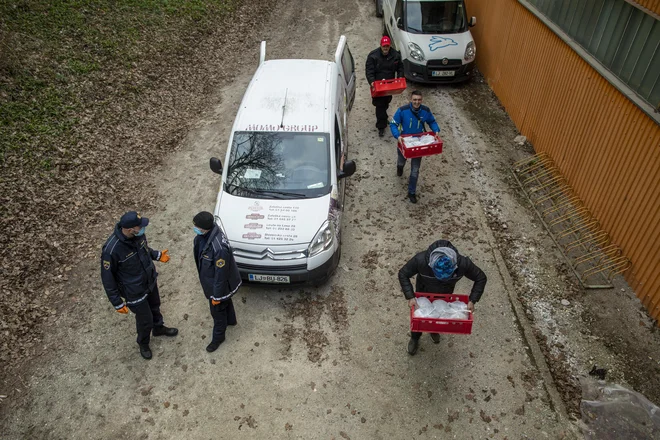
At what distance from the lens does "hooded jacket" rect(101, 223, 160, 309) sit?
4.95 m

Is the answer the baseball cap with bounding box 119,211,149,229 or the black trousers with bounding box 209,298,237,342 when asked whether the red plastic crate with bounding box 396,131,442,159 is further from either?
the baseball cap with bounding box 119,211,149,229

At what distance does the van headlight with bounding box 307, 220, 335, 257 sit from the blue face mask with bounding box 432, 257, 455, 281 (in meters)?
1.93

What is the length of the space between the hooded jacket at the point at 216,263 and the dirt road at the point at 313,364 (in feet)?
3.31

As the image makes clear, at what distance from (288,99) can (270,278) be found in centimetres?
313

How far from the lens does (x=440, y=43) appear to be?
1176cm

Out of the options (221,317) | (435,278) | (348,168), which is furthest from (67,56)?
(435,278)

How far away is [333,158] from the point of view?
7.08 m

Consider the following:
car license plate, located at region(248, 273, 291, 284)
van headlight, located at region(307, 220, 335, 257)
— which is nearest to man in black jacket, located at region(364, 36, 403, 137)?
van headlight, located at region(307, 220, 335, 257)

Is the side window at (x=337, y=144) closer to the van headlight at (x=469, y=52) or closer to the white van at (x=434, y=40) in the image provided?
the white van at (x=434, y=40)

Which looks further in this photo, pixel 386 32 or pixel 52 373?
pixel 386 32

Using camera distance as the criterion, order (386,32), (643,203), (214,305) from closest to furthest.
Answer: (214,305) < (643,203) < (386,32)

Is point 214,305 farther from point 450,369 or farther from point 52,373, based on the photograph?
point 450,369

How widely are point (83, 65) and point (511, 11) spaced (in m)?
10.2

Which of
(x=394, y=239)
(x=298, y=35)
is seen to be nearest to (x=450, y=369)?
(x=394, y=239)
